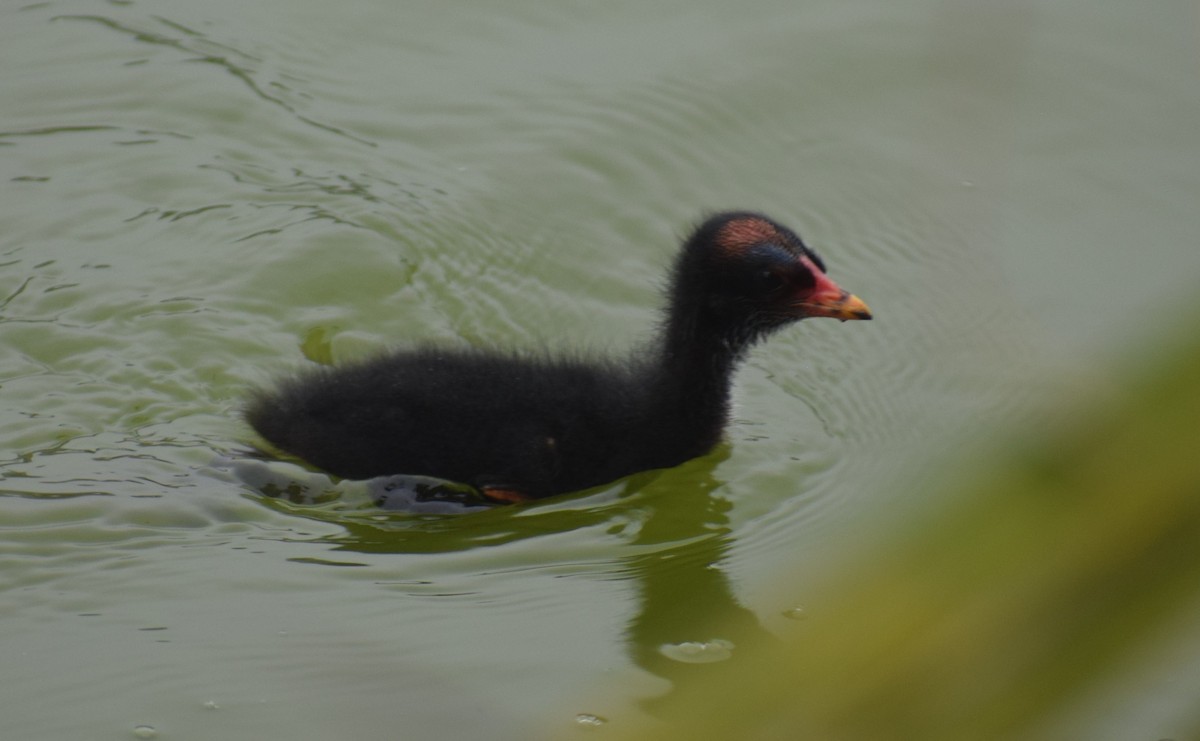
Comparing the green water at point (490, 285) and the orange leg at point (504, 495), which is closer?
the green water at point (490, 285)

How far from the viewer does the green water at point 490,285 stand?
471 cm

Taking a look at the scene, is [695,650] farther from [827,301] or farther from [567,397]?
[827,301]

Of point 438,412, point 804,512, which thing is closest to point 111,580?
point 438,412

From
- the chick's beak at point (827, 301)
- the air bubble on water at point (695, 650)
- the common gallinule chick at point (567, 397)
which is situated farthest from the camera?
the chick's beak at point (827, 301)

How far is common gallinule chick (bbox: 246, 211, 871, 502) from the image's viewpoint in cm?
553

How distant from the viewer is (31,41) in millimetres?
9016

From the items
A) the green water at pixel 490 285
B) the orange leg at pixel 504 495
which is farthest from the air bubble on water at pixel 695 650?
the orange leg at pixel 504 495

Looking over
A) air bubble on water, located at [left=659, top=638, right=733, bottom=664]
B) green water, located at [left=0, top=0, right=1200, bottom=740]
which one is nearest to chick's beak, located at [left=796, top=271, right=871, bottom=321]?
green water, located at [left=0, top=0, right=1200, bottom=740]

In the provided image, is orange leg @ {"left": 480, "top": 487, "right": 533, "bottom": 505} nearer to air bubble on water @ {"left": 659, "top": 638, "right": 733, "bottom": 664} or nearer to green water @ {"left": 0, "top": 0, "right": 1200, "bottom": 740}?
green water @ {"left": 0, "top": 0, "right": 1200, "bottom": 740}

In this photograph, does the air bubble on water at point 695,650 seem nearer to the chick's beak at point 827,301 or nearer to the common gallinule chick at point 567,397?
the common gallinule chick at point 567,397

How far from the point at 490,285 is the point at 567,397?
1949 mm

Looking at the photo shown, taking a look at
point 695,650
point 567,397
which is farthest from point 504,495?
point 695,650

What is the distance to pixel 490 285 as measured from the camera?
746cm

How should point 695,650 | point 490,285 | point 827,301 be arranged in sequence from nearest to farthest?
point 695,650
point 827,301
point 490,285
